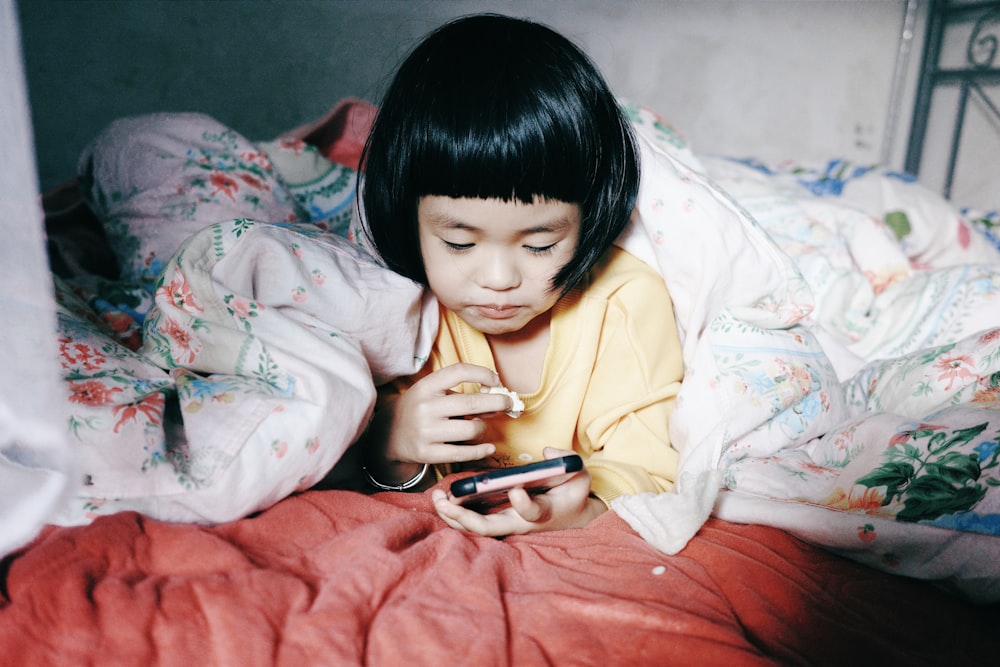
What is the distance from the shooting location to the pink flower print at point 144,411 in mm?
599

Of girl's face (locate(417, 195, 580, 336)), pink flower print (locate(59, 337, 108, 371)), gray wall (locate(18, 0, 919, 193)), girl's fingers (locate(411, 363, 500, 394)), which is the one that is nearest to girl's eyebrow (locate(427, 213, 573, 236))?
girl's face (locate(417, 195, 580, 336))

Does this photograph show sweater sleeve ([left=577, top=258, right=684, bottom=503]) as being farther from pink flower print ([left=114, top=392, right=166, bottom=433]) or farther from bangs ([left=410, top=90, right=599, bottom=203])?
pink flower print ([left=114, top=392, right=166, bottom=433])

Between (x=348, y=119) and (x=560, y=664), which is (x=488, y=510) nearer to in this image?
(x=560, y=664)

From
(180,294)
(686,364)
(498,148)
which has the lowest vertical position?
(686,364)

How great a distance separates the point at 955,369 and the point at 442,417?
0.60 meters

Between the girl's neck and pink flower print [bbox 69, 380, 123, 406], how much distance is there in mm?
458

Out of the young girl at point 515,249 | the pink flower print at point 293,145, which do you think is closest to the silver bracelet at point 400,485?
the young girl at point 515,249

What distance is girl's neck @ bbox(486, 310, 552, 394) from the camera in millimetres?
937

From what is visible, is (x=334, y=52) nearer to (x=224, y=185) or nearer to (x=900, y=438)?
(x=224, y=185)

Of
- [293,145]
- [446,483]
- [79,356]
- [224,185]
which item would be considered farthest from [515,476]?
[293,145]

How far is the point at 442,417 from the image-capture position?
2.37ft

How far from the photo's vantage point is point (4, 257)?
40 cm

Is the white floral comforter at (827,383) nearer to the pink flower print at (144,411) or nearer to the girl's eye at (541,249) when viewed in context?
the girl's eye at (541,249)

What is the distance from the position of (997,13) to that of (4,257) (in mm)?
2631
